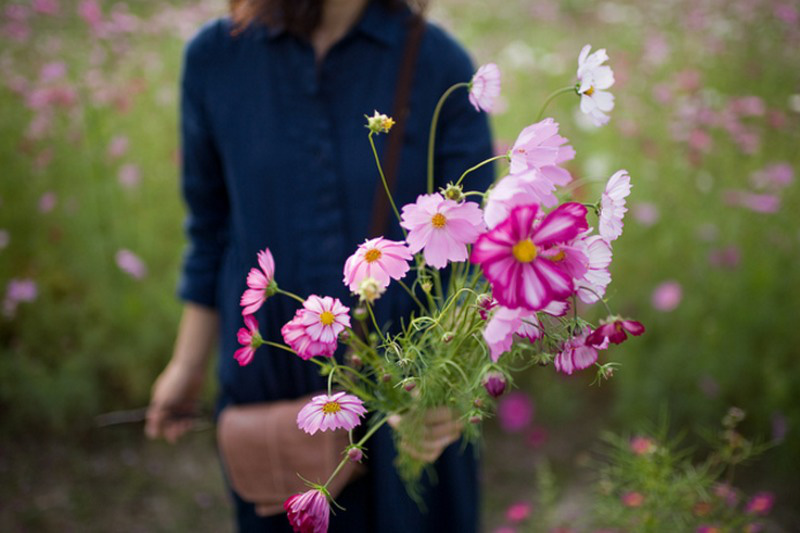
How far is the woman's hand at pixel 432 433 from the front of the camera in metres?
0.68

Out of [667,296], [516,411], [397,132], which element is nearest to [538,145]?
[397,132]

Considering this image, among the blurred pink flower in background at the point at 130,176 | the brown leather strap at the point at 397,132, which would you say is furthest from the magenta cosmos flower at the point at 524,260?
the blurred pink flower in background at the point at 130,176

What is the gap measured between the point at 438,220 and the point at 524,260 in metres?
0.08

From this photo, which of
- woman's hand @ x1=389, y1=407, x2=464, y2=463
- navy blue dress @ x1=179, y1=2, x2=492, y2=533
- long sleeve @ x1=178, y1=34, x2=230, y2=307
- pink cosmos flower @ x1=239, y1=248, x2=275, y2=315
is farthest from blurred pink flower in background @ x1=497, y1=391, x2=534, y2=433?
pink cosmos flower @ x1=239, y1=248, x2=275, y2=315

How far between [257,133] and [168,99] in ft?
6.16

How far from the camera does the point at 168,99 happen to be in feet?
8.75

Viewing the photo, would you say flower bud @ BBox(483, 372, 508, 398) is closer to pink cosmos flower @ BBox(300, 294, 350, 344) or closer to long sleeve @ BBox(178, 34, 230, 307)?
pink cosmos flower @ BBox(300, 294, 350, 344)

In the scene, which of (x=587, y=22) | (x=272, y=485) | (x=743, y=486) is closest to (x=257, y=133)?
(x=272, y=485)

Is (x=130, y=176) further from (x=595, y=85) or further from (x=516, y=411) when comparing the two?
(x=595, y=85)

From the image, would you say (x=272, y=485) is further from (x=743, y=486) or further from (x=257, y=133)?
(x=743, y=486)

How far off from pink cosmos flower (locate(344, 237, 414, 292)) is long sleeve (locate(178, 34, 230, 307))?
2.52 feet

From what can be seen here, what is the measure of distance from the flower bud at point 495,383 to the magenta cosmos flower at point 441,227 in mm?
153

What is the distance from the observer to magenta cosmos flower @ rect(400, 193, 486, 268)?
1.42ft

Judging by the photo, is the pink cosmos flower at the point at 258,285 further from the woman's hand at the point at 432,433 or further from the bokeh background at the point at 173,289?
the bokeh background at the point at 173,289
